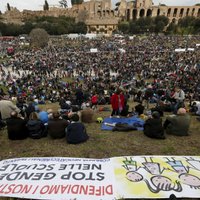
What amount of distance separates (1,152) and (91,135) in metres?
2.59

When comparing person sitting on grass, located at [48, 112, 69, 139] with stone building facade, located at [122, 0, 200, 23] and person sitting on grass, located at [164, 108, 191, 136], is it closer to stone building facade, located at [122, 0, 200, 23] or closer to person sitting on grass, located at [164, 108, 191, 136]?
person sitting on grass, located at [164, 108, 191, 136]

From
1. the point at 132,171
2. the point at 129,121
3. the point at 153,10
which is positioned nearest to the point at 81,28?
the point at 153,10

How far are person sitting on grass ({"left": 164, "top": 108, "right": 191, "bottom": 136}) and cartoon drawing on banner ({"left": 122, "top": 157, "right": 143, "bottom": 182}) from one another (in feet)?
7.86

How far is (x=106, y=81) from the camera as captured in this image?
24875 mm

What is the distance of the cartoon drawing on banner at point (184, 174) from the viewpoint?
16.5 feet

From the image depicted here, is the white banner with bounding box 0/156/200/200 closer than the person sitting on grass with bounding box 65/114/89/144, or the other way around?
the white banner with bounding box 0/156/200/200

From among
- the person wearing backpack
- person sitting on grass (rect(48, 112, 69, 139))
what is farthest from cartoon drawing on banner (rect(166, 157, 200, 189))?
the person wearing backpack

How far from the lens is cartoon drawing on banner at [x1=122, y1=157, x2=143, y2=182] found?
5172 millimetres

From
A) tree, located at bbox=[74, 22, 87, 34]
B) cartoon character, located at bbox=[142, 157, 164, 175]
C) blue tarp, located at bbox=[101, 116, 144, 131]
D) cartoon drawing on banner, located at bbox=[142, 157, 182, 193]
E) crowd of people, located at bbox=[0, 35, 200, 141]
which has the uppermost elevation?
cartoon drawing on banner, located at bbox=[142, 157, 182, 193]

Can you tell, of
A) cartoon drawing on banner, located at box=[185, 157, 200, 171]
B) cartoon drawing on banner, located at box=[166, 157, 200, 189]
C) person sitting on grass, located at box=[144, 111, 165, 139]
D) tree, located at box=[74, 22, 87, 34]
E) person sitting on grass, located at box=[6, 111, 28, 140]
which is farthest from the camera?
tree, located at box=[74, 22, 87, 34]

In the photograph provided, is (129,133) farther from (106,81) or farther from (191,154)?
(106,81)

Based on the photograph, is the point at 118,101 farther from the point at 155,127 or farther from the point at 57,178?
the point at 57,178

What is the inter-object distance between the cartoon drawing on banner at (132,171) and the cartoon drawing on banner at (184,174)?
0.82 m

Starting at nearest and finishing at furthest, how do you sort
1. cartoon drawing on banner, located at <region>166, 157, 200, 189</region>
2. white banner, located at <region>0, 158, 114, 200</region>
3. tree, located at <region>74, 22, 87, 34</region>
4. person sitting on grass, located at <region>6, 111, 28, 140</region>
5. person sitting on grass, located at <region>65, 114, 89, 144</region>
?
white banner, located at <region>0, 158, 114, 200</region>
cartoon drawing on banner, located at <region>166, 157, 200, 189</region>
person sitting on grass, located at <region>65, 114, 89, 144</region>
person sitting on grass, located at <region>6, 111, 28, 140</region>
tree, located at <region>74, 22, 87, 34</region>
